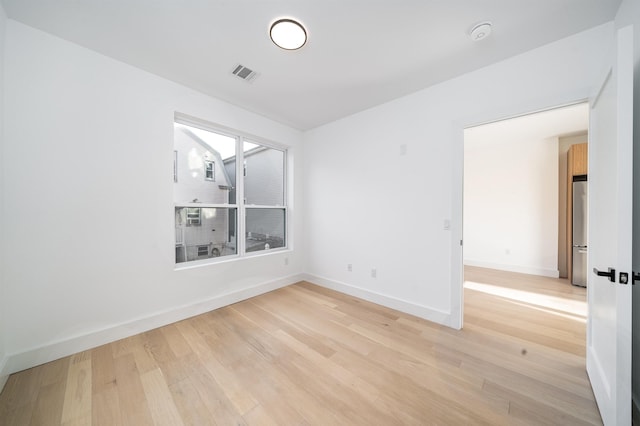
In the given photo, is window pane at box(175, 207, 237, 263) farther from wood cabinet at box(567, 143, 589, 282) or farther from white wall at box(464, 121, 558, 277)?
wood cabinet at box(567, 143, 589, 282)

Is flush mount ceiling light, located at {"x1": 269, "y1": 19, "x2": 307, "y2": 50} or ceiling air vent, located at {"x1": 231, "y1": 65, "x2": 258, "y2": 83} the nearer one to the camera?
flush mount ceiling light, located at {"x1": 269, "y1": 19, "x2": 307, "y2": 50}

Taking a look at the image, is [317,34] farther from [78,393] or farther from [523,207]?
[523,207]

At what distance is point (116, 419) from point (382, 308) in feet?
8.50

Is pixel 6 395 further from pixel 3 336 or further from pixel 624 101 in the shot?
pixel 624 101

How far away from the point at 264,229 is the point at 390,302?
7.30ft

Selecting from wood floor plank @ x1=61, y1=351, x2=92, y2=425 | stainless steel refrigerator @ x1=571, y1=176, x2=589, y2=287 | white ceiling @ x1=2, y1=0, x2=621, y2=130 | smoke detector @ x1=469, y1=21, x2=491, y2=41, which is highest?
white ceiling @ x1=2, y1=0, x2=621, y2=130

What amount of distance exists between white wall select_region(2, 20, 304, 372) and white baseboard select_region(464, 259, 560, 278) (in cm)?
580

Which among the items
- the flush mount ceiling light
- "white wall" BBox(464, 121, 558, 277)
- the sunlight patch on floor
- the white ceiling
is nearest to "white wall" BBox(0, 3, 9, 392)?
the white ceiling

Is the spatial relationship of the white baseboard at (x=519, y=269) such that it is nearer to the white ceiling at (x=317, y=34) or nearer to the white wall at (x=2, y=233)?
the white ceiling at (x=317, y=34)

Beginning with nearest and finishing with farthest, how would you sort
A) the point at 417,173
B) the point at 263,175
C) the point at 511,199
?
1. the point at 417,173
2. the point at 263,175
3. the point at 511,199

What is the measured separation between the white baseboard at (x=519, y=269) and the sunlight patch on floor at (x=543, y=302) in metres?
1.46

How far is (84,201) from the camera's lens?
1.99 meters

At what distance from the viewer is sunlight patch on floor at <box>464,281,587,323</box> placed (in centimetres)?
271

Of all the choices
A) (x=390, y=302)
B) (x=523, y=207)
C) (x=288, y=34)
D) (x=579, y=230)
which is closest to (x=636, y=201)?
(x=390, y=302)
